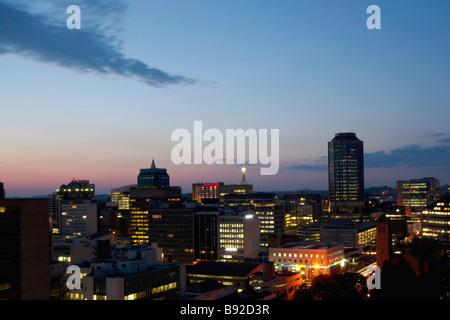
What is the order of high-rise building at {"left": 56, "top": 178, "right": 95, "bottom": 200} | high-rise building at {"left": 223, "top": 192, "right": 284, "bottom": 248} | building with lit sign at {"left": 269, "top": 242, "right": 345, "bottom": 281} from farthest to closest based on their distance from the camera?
high-rise building at {"left": 56, "top": 178, "right": 95, "bottom": 200}, high-rise building at {"left": 223, "top": 192, "right": 284, "bottom": 248}, building with lit sign at {"left": 269, "top": 242, "right": 345, "bottom": 281}

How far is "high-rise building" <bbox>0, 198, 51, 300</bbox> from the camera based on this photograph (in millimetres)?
39562

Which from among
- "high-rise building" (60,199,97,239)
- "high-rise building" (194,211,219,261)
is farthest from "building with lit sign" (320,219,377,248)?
"high-rise building" (60,199,97,239)

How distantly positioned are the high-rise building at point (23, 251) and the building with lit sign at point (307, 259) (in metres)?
41.5

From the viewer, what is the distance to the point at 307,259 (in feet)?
251

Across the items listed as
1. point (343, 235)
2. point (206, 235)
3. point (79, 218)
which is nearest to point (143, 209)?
point (206, 235)

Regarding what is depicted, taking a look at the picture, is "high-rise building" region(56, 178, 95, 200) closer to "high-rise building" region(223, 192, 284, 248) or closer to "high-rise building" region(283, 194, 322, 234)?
"high-rise building" region(223, 192, 284, 248)

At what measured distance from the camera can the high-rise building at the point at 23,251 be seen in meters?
39.6

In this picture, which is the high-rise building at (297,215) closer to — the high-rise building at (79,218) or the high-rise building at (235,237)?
the high-rise building at (235,237)

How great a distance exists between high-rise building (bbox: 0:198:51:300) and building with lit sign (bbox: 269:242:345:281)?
4152 centimetres

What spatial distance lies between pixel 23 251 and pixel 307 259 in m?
46.9
